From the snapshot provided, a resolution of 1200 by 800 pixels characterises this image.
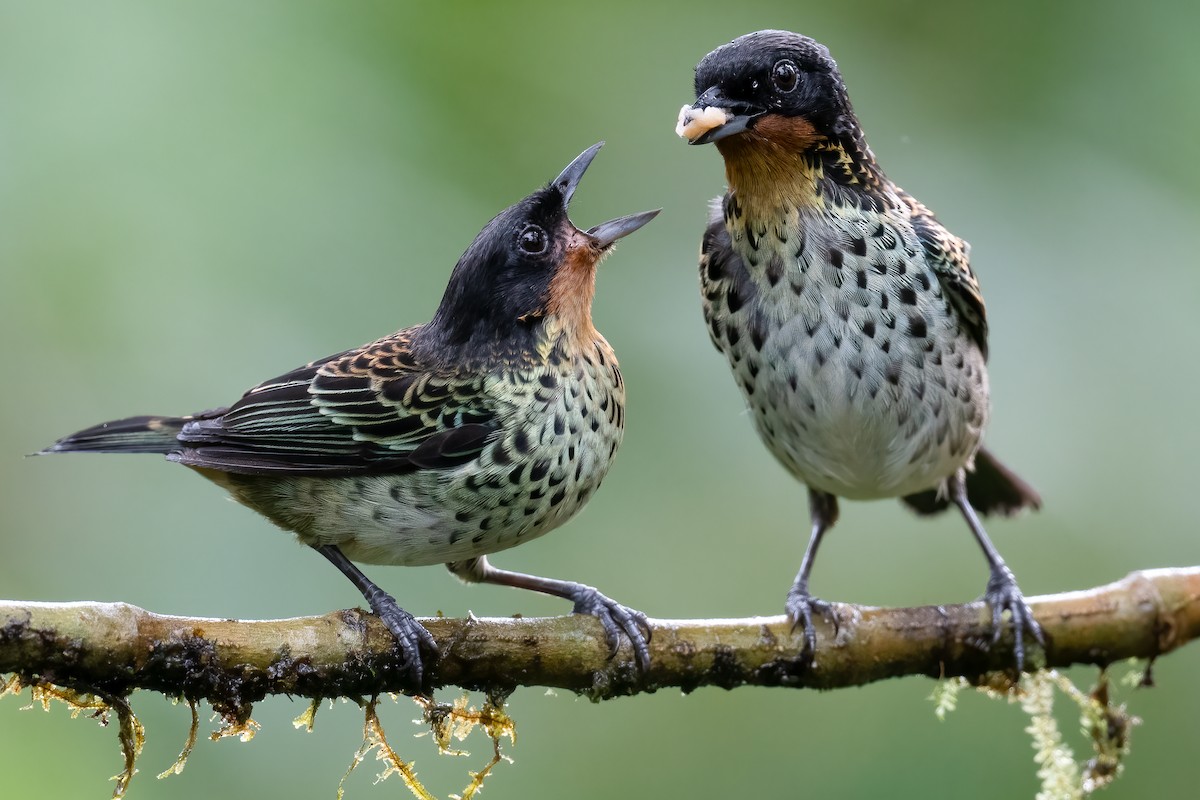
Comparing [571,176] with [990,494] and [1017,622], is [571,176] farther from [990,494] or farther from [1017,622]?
[990,494]

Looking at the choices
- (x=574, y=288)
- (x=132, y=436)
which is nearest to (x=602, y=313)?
(x=574, y=288)

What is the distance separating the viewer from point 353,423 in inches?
165

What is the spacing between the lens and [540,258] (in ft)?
13.6

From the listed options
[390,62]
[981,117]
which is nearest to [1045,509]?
[981,117]

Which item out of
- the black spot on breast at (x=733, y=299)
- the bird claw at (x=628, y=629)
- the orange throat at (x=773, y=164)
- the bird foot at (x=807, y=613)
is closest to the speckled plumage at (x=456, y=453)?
the bird claw at (x=628, y=629)

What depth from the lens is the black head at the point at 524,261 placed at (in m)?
4.15

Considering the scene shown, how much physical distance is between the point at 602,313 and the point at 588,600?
6.16 ft

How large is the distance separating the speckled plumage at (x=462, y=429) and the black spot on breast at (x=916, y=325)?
1.04 m

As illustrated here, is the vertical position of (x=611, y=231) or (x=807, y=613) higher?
(x=611, y=231)

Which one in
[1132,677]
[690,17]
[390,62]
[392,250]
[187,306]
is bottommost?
[1132,677]

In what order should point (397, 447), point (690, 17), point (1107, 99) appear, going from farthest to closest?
point (690, 17), point (1107, 99), point (397, 447)

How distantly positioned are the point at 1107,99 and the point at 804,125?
8.86ft

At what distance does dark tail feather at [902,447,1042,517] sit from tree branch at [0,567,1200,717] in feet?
3.23

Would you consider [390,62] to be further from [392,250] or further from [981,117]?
[981,117]
